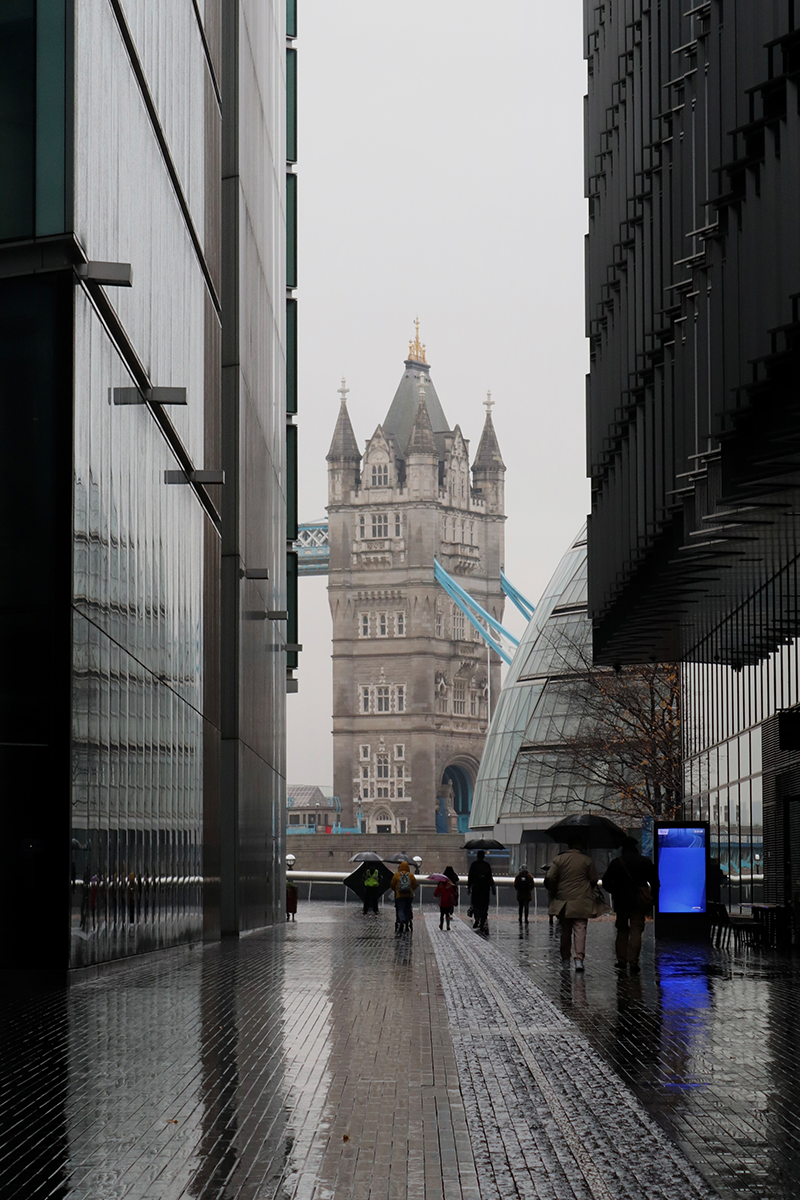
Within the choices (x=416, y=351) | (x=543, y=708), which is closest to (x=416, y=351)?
(x=416, y=351)

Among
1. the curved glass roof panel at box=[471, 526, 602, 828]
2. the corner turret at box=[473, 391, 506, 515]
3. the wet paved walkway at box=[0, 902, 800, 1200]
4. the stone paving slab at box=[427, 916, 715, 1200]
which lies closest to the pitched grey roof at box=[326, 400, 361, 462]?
the corner turret at box=[473, 391, 506, 515]

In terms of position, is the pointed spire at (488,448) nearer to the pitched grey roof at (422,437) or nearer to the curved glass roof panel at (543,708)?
the pitched grey roof at (422,437)

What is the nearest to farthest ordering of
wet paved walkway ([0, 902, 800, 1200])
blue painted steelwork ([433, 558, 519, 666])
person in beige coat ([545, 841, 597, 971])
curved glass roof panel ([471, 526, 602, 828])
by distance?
1. wet paved walkway ([0, 902, 800, 1200])
2. person in beige coat ([545, 841, 597, 971])
3. curved glass roof panel ([471, 526, 602, 828])
4. blue painted steelwork ([433, 558, 519, 666])

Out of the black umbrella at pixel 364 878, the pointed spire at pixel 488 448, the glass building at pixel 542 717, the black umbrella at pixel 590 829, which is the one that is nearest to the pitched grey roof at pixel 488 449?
the pointed spire at pixel 488 448

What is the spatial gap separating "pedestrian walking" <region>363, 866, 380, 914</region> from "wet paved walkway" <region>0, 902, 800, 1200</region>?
2637cm

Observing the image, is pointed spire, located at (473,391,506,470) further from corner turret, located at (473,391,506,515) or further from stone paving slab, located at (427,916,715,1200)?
stone paving slab, located at (427,916,715,1200)

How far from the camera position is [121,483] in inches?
723

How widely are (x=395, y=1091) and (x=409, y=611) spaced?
173383mm

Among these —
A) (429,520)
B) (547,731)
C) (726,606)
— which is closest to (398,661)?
(429,520)

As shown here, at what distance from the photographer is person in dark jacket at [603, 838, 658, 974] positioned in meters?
18.6

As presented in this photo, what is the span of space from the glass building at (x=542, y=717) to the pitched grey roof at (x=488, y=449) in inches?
4011

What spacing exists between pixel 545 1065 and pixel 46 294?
29.0 feet

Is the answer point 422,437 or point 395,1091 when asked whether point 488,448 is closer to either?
point 422,437

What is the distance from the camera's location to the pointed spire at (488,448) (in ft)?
624
